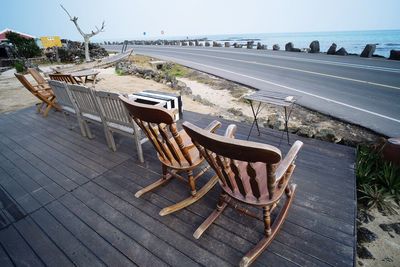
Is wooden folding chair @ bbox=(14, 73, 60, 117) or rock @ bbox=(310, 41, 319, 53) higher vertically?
wooden folding chair @ bbox=(14, 73, 60, 117)

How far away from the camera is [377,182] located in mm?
2734

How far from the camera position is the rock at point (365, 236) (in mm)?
2100

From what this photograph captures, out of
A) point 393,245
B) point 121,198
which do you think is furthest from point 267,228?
point 121,198

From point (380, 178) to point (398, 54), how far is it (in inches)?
522

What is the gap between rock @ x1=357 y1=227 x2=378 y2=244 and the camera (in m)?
2.10

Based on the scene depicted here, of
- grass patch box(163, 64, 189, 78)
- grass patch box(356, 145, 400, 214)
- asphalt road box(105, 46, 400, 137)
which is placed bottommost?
grass patch box(163, 64, 189, 78)

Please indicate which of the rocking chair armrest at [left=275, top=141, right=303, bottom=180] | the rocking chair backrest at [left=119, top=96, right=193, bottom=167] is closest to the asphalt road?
the rocking chair armrest at [left=275, top=141, right=303, bottom=180]

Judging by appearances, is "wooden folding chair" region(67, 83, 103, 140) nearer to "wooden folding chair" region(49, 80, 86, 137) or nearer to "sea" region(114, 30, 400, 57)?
"wooden folding chair" region(49, 80, 86, 137)

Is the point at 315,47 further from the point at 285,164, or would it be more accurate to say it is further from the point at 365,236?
the point at 285,164

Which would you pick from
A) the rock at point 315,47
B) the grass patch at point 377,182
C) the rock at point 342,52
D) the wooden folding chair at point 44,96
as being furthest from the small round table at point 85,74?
the rock at point 315,47

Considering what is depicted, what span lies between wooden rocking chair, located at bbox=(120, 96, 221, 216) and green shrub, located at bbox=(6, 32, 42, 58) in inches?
887

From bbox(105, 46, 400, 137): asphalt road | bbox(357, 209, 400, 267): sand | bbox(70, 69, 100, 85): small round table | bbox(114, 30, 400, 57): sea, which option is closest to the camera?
bbox(357, 209, 400, 267): sand

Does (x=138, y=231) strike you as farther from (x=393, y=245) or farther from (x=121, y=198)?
(x=393, y=245)

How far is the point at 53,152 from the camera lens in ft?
10.9
